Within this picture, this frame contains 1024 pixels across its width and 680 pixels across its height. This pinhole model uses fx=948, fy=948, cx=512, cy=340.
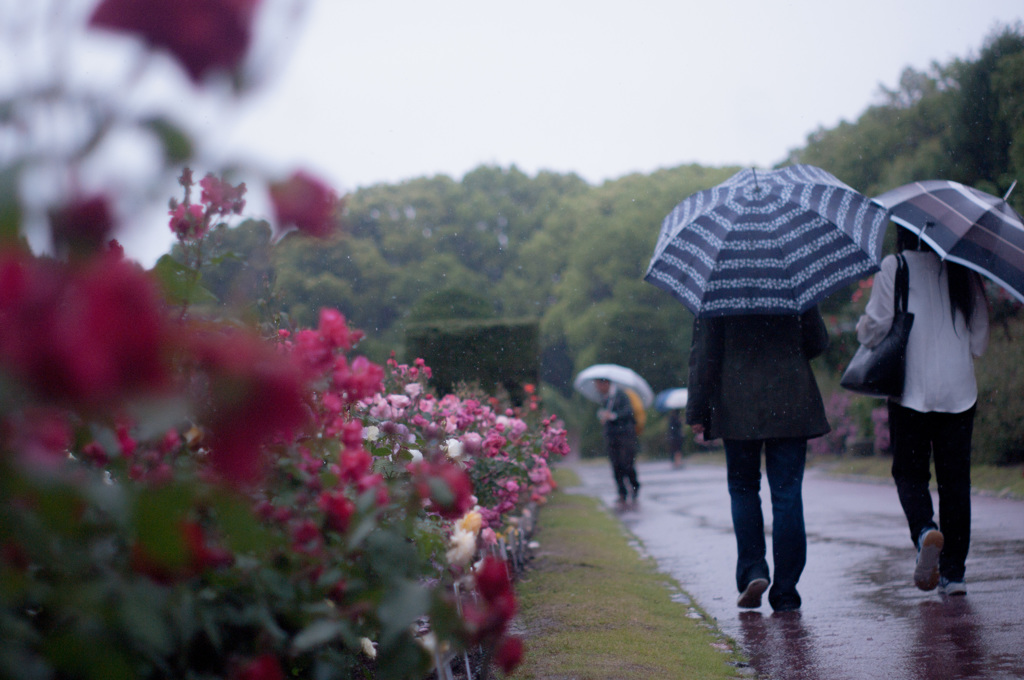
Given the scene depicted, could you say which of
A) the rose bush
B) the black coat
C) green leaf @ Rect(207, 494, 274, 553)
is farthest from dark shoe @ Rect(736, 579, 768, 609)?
green leaf @ Rect(207, 494, 274, 553)

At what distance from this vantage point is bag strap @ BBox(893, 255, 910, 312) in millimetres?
4785

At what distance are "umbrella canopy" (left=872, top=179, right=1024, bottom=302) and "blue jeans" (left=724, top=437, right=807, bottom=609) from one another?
1.17 meters

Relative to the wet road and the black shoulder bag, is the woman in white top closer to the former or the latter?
the black shoulder bag

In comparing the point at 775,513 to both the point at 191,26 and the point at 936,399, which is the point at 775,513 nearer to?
the point at 936,399

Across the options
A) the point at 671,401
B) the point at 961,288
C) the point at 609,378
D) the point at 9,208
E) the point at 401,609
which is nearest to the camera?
the point at 9,208

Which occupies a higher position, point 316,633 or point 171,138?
point 171,138

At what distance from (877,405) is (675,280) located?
1497cm

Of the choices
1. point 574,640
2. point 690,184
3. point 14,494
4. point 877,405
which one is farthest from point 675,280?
point 690,184

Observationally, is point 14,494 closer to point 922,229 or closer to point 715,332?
point 715,332

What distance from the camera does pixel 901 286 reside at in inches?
189

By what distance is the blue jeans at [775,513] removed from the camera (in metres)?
4.56

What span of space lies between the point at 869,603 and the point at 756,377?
1.24 meters

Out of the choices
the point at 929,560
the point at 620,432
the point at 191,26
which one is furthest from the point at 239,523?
the point at 620,432

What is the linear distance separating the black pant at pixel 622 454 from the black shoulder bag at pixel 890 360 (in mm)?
7751
